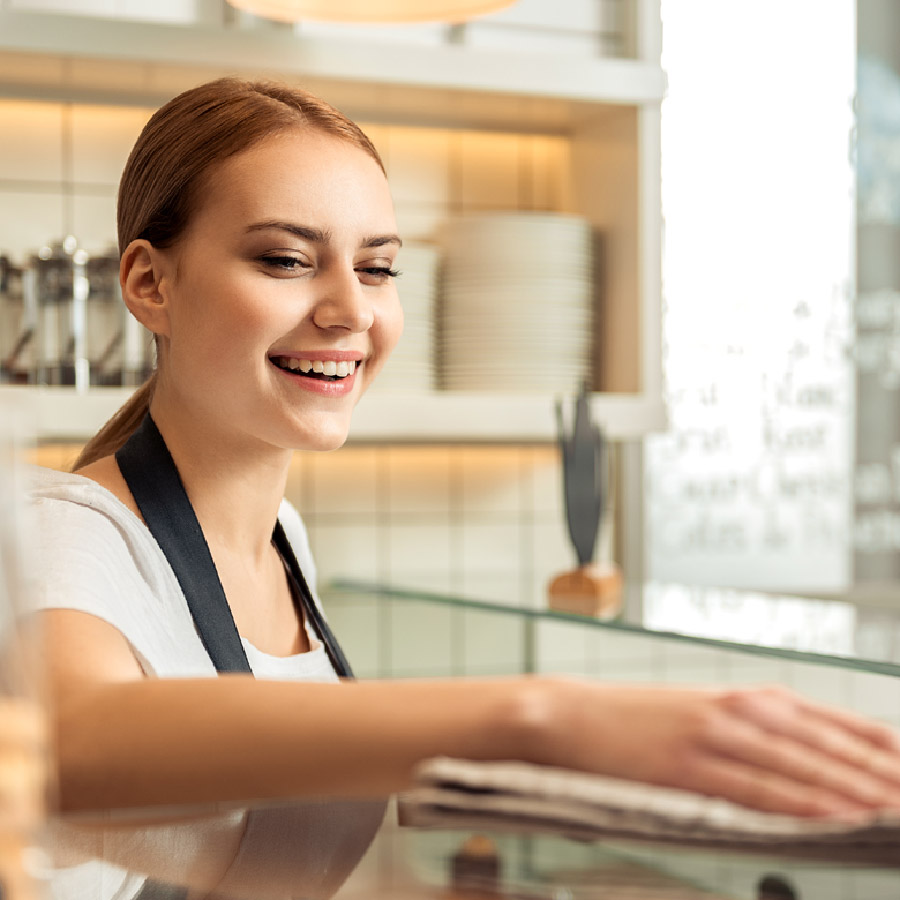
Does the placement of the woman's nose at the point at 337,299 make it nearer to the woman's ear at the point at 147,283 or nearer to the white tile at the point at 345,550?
the woman's ear at the point at 147,283

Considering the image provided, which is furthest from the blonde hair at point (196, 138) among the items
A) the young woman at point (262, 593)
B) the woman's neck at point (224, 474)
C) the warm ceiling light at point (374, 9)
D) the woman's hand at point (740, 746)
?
the woman's hand at point (740, 746)

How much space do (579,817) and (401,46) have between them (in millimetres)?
1604

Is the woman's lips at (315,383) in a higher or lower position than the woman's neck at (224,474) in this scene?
higher

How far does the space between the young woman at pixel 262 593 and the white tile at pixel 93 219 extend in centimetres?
93

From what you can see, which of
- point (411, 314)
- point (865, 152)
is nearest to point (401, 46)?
point (411, 314)

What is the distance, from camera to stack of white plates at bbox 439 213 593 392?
202 cm

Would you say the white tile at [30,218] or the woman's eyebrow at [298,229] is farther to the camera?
the white tile at [30,218]

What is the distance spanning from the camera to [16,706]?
33 centimetres

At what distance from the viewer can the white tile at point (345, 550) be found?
221cm

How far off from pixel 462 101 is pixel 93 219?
64cm

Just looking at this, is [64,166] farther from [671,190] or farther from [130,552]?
[130,552]

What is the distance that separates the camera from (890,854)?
1.51 feet

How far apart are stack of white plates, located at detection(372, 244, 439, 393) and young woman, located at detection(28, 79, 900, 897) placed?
655 mm

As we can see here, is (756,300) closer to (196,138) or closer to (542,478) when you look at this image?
(542,478)
